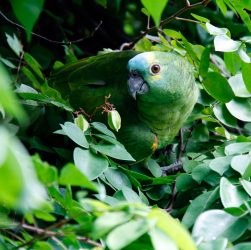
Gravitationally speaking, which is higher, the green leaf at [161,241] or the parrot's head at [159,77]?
the green leaf at [161,241]

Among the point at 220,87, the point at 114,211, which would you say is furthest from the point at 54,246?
the point at 220,87

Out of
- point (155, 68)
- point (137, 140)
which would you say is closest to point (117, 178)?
point (137, 140)

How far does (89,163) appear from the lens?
42.3 inches

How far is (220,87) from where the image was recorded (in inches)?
58.4

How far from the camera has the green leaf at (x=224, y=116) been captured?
1.54m

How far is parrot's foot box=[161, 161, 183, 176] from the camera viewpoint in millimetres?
1694

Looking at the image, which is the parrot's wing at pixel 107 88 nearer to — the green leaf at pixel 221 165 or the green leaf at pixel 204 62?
the green leaf at pixel 204 62

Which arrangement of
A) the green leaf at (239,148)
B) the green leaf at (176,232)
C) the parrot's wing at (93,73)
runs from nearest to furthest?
the green leaf at (176,232)
the green leaf at (239,148)
the parrot's wing at (93,73)

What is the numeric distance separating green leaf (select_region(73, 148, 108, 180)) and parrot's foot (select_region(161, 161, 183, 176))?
0.61 meters

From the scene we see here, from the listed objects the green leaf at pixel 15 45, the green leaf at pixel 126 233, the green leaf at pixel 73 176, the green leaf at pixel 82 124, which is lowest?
the green leaf at pixel 82 124

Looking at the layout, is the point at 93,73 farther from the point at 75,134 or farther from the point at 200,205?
the point at 200,205

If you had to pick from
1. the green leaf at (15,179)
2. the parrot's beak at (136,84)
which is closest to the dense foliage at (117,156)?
the green leaf at (15,179)

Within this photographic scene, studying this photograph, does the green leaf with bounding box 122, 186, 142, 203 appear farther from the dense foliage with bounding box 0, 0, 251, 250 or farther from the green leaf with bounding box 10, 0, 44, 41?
the green leaf with bounding box 10, 0, 44, 41

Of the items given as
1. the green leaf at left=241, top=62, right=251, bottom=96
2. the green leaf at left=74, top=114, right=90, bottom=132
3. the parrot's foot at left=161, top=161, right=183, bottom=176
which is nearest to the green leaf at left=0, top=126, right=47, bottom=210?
the green leaf at left=74, top=114, right=90, bottom=132
